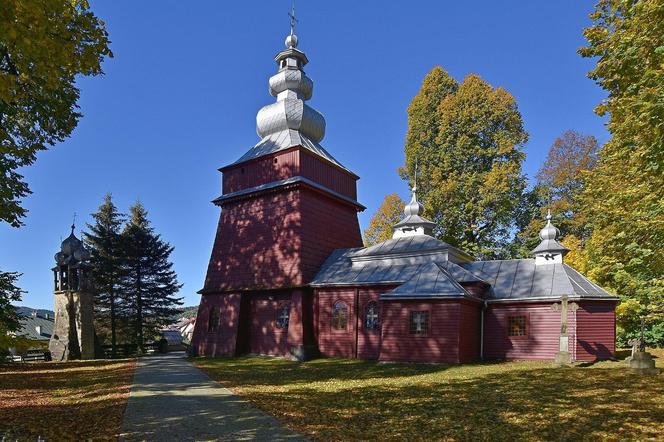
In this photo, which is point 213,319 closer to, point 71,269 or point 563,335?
point 71,269

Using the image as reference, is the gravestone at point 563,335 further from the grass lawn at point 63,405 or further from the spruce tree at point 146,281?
the spruce tree at point 146,281

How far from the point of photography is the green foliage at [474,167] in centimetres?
2966

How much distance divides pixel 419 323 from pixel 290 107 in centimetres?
1469

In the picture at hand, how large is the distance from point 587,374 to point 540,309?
5.22 m

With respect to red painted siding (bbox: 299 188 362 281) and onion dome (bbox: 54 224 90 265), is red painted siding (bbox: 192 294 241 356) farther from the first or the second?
onion dome (bbox: 54 224 90 265)

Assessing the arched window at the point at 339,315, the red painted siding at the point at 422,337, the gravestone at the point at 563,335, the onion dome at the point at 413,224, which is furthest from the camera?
the onion dome at the point at 413,224

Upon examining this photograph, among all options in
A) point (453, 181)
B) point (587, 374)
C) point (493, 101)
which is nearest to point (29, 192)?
point (587, 374)

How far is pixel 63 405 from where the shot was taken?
10.2 metres

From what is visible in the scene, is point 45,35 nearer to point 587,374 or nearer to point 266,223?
point 587,374

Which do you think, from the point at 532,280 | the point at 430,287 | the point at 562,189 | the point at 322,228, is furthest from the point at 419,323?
the point at 562,189

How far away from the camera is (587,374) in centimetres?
1417

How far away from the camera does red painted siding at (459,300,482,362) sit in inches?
706

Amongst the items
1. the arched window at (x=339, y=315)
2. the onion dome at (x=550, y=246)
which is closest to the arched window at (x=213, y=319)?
the arched window at (x=339, y=315)

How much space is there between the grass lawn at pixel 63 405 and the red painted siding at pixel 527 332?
14.5 meters
